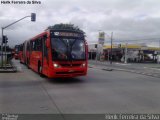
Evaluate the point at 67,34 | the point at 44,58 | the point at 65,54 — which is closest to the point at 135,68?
the point at 44,58

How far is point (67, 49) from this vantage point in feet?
51.5

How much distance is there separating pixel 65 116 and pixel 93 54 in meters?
79.5

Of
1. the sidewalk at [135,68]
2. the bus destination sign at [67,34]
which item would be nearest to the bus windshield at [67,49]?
the bus destination sign at [67,34]

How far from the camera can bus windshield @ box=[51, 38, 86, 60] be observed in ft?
50.9

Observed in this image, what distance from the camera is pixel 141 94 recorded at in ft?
39.2

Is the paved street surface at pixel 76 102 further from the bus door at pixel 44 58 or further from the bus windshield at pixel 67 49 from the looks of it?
the bus door at pixel 44 58

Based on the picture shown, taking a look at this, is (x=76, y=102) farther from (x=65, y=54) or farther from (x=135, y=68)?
(x=135, y=68)

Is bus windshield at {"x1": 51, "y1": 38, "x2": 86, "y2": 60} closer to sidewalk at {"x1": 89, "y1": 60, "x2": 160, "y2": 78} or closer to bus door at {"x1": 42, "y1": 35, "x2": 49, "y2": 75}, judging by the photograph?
bus door at {"x1": 42, "y1": 35, "x2": 49, "y2": 75}

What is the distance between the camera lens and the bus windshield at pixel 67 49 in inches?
611

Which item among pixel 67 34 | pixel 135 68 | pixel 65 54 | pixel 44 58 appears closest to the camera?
pixel 65 54

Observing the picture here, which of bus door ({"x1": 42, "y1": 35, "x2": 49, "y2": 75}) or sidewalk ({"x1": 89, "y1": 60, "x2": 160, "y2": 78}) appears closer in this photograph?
bus door ({"x1": 42, "y1": 35, "x2": 49, "y2": 75})

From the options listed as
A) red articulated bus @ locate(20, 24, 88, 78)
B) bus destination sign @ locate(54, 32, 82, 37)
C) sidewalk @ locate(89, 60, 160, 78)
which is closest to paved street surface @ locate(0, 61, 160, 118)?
red articulated bus @ locate(20, 24, 88, 78)

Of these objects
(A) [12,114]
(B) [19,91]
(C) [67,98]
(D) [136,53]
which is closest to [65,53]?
(B) [19,91]

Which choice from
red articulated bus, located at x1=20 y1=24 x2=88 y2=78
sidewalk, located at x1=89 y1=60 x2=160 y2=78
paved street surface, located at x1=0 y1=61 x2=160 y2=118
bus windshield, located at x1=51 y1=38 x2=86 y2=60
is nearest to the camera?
paved street surface, located at x1=0 y1=61 x2=160 y2=118
